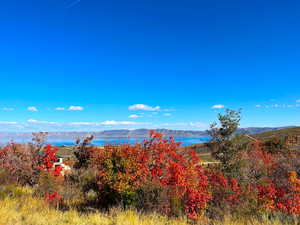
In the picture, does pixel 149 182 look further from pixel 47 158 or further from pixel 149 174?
pixel 47 158

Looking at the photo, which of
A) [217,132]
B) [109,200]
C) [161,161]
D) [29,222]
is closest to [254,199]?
[161,161]

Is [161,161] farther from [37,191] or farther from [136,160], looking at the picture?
[37,191]

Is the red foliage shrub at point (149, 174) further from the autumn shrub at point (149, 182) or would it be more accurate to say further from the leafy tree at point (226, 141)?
the leafy tree at point (226, 141)

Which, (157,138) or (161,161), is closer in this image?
(161,161)

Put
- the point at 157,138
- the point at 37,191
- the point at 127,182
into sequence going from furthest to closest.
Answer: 1. the point at 37,191
2. the point at 157,138
3. the point at 127,182

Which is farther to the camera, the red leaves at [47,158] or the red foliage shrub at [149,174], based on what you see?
the red leaves at [47,158]

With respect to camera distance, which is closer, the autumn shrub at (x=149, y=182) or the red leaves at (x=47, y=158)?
the autumn shrub at (x=149, y=182)

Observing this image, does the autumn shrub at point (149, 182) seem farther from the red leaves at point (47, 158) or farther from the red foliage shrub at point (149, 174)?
the red leaves at point (47, 158)

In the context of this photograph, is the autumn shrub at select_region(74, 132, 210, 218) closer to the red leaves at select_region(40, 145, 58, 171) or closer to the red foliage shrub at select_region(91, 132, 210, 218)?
the red foliage shrub at select_region(91, 132, 210, 218)

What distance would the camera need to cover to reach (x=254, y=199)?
9219mm

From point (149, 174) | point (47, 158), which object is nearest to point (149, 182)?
point (149, 174)

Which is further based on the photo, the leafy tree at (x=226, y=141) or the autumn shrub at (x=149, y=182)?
the leafy tree at (x=226, y=141)

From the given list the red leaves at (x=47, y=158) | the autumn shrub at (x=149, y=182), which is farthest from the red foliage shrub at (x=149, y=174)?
the red leaves at (x=47, y=158)

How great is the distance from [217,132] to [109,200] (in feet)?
42.2
